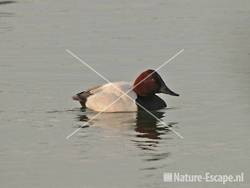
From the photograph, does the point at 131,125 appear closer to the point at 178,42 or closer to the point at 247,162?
the point at 247,162

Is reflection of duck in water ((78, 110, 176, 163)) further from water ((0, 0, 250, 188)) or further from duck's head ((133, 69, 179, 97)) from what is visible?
duck's head ((133, 69, 179, 97))

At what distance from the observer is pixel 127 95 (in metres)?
14.4

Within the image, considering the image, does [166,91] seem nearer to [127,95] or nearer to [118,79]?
[127,95]

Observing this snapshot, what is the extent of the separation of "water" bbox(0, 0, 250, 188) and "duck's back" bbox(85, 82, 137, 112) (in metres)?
0.16

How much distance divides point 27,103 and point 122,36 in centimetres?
604

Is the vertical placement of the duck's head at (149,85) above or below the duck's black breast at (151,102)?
above

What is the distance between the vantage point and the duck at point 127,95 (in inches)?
563

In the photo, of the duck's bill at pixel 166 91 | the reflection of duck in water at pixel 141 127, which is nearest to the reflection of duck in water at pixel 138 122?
the reflection of duck in water at pixel 141 127

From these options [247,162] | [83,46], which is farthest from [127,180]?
[83,46]

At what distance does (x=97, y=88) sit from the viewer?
47.9ft

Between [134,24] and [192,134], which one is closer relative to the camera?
[192,134]

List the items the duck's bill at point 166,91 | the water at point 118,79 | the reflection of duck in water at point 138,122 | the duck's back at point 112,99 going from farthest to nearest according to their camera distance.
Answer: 1. the duck's bill at point 166,91
2. the duck's back at point 112,99
3. the reflection of duck in water at point 138,122
4. the water at point 118,79

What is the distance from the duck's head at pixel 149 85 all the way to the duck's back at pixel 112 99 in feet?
0.71

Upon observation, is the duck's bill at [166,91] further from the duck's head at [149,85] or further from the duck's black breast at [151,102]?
the duck's black breast at [151,102]
